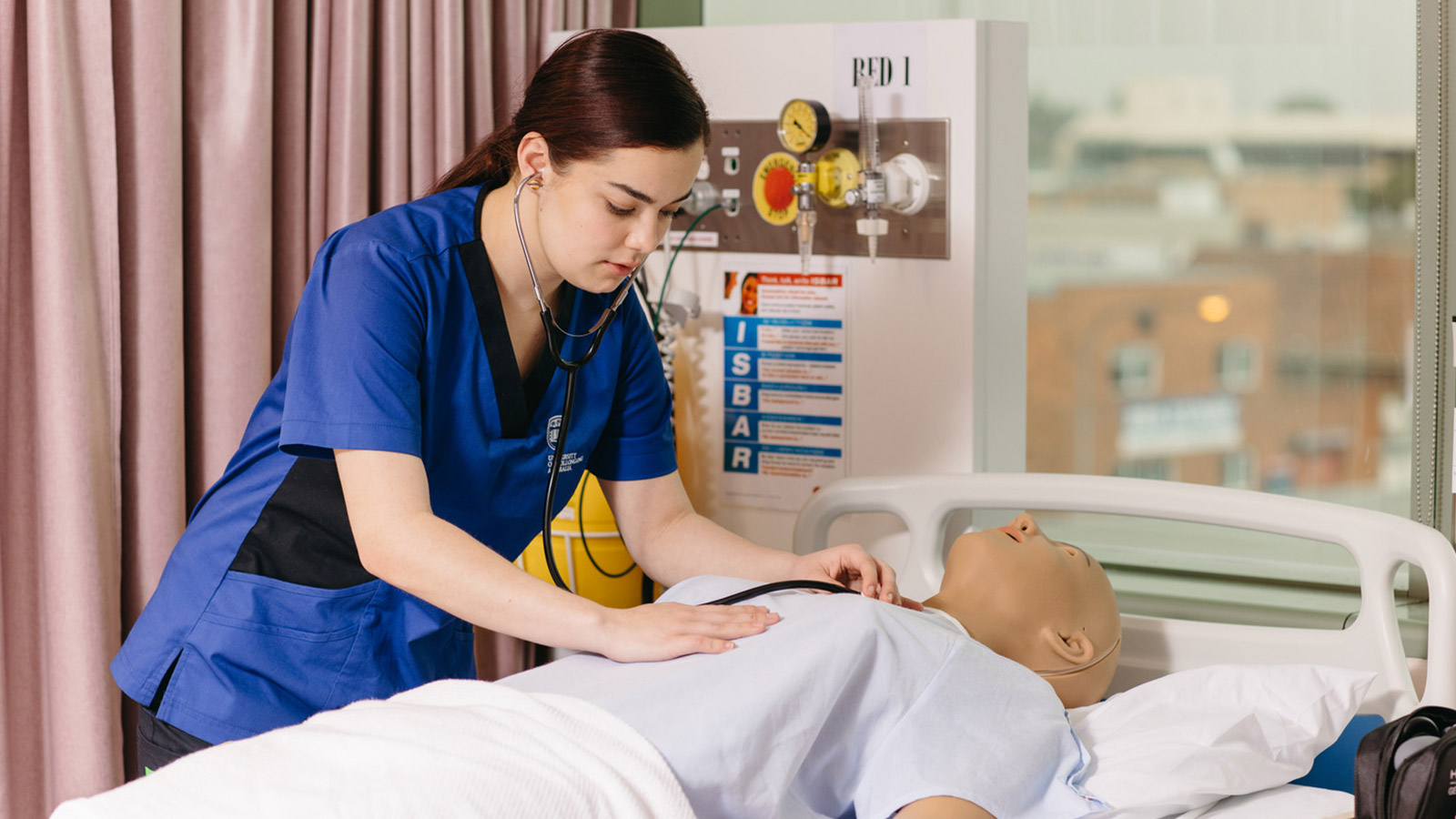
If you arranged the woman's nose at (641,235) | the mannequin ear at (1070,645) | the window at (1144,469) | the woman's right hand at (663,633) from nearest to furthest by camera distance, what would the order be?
the woman's right hand at (663,633), the woman's nose at (641,235), the mannequin ear at (1070,645), the window at (1144,469)

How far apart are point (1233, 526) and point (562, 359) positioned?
101 cm

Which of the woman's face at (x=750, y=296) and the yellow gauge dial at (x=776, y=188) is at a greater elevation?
the yellow gauge dial at (x=776, y=188)

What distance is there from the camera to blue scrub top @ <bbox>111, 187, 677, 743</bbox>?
4.32ft

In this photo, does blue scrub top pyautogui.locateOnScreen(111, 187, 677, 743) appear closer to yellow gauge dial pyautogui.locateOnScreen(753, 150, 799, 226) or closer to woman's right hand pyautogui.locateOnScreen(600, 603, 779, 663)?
woman's right hand pyautogui.locateOnScreen(600, 603, 779, 663)

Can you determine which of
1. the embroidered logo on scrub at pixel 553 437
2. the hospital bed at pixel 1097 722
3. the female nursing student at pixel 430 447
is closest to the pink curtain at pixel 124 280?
the female nursing student at pixel 430 447

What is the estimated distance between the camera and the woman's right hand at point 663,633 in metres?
1.27

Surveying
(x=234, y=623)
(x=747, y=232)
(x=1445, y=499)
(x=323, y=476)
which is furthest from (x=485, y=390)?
(x=1445, y=499)

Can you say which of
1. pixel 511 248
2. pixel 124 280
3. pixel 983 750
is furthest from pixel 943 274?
pixel 124 280

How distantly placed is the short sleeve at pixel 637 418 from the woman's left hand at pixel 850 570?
0.83 feet

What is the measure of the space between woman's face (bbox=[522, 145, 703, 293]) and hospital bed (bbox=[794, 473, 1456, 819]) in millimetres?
738

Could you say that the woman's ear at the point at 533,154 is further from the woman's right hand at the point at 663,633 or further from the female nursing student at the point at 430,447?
the woman's right hand at the point at 663,633

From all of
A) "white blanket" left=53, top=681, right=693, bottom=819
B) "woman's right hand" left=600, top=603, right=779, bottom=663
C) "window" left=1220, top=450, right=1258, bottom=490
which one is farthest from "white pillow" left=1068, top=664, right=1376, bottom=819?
"window" left=1220, top=450, right=1258, bottom=490

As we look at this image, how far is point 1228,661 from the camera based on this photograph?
5.91ft

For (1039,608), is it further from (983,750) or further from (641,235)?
(641,235)
